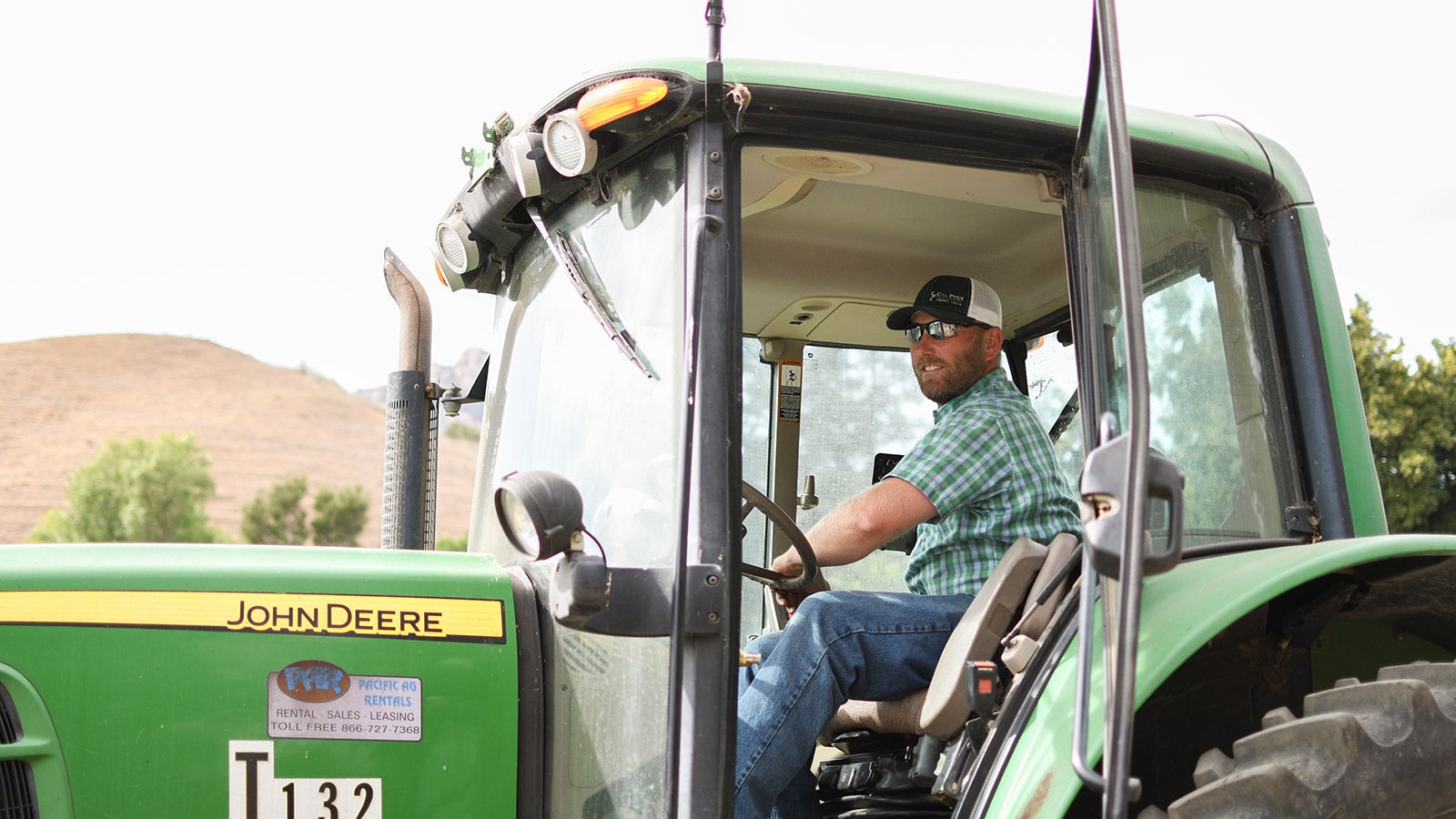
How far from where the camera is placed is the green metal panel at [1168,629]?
1915 millimetres

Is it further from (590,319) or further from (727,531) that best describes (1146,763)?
(590,319)

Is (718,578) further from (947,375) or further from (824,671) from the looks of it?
A: (947,375)

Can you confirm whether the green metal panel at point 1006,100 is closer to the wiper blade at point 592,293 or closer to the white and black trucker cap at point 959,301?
the wiper blade at point 592,293

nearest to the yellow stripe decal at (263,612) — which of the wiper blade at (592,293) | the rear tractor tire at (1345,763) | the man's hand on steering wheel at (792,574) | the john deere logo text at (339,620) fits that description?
the john deere logo text at (339,620)

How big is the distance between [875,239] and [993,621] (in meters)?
1.25

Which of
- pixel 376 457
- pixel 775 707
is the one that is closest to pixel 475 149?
pixel 775 707

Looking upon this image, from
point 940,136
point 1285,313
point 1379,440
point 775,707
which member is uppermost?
point 1379,440

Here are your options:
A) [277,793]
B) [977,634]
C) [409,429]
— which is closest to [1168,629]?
[977,634]

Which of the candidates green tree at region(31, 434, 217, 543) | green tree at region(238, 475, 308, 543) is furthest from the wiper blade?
green tree at region(238, 475, 308, 543)

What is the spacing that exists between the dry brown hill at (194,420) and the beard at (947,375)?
152 feet

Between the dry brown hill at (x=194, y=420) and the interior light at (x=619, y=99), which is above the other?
the dry brown hill at (x=194, y=420)

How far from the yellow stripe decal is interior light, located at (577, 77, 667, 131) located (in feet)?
2.96

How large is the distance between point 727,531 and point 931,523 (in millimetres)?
1034

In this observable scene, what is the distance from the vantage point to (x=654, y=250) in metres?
2.28
